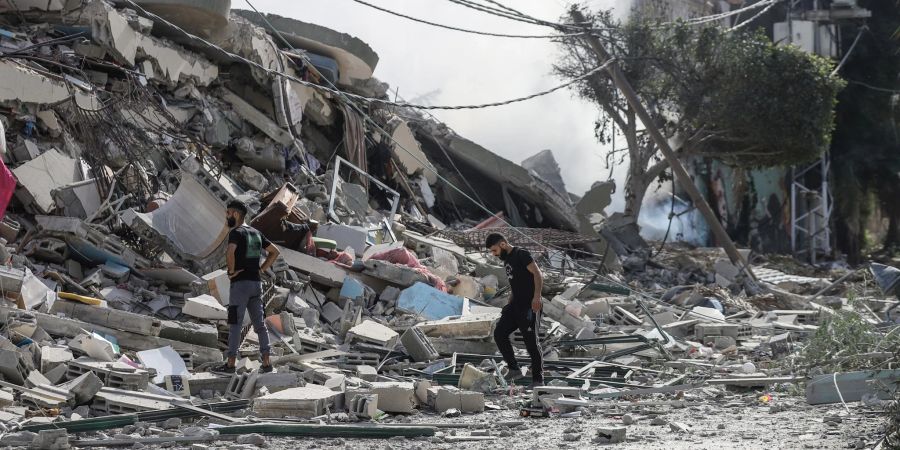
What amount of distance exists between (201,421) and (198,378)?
1.25 meters

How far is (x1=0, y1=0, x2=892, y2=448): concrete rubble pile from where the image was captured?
7.58 metres

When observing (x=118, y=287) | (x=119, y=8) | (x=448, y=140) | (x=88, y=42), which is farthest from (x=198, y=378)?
(x=448, y=140)

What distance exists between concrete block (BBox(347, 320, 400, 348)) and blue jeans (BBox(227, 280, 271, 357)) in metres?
1.82

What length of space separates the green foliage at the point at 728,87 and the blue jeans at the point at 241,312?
1904 centimetres

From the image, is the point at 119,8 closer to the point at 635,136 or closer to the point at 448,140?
the point at 448,140

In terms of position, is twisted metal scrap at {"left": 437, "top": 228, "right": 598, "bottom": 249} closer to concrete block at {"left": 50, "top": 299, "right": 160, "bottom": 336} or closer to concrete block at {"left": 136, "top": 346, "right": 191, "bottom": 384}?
concrete block at {"left": 50, "top": 299, "right": 160, "bottom": 336}

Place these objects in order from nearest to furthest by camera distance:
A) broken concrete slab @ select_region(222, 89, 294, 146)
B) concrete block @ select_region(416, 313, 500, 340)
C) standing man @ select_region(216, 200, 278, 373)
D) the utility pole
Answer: standing man @ select_region(216, 200, 278, 373)
concrete block @ select_region(416, 313, 500, 340)
the utility pole
broken concrete slab @ select_region(222, 89, 294, 146)

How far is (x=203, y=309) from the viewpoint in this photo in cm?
996

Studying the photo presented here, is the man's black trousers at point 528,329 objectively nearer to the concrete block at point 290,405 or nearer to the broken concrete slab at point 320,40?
the concrete block at point 290,405

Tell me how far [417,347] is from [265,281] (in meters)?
1.65

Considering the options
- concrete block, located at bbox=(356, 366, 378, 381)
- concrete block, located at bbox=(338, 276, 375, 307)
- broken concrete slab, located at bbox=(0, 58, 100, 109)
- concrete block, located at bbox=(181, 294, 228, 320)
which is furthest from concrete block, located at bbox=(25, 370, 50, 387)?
broken concrete slab, located at bbox=(0, 58, 100, 109)

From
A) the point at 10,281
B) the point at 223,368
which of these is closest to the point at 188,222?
the point at 10,281

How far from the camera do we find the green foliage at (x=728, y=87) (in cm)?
2703

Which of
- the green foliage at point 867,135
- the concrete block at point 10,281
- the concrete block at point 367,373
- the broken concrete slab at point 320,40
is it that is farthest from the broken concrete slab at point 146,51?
the green foliage at point 867,135
